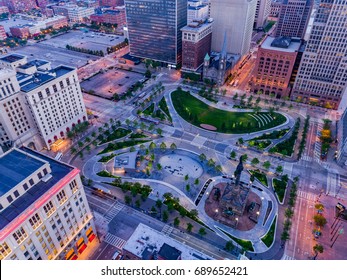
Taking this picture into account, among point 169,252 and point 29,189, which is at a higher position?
point 29,189

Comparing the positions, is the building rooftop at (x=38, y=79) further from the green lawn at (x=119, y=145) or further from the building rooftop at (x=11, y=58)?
the green lawn at (x=119, y=145)

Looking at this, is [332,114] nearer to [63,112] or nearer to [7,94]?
[63,112]

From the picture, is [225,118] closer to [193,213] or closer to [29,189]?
[193,213]

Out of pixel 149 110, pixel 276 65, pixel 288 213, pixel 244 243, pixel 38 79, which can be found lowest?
pixel 244 243

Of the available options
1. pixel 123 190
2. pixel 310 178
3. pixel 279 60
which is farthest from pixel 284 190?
pixel 279 60

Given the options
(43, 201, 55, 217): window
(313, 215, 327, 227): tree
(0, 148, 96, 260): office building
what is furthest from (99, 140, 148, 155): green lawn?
(313, 215, 327, 227): tree

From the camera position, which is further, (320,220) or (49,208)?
(320,220)

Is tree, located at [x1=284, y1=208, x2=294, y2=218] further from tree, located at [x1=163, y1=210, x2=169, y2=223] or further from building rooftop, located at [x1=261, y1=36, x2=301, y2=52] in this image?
building rooftop, located at [x1=261, y1=36, x2=301, y2=52]

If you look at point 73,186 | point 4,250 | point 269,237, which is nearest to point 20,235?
Answer: point 4,250
